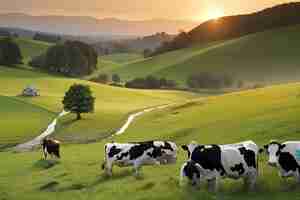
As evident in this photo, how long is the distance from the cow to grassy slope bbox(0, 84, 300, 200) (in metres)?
0.58

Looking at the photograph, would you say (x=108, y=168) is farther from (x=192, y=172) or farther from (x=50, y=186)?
(x=192, y=172)

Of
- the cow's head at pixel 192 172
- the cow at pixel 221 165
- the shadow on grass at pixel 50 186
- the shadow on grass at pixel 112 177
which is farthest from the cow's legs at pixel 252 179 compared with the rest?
the shadow on grass at pixel 50 186

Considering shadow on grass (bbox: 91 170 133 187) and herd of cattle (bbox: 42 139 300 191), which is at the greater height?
herd of cattle (bbox: 42 139 300 191)

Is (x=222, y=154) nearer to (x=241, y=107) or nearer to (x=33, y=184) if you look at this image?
(x=33, y=184)

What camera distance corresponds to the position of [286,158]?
64.9 feet

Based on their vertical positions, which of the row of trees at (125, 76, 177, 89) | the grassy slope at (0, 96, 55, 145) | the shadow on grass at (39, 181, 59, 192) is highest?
the row of trees at (125, 76, 177, 89)

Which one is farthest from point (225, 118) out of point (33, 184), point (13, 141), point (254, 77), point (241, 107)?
point (254, 77)

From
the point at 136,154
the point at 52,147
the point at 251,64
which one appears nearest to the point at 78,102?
the point at 52,147

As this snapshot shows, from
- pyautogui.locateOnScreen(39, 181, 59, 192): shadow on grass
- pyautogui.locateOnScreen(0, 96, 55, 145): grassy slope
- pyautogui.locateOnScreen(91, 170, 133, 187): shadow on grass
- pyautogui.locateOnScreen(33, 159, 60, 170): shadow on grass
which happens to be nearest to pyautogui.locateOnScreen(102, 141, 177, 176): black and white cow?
pyautogui.locateOnScreen(91, 170, 133, 187): shadow on grass

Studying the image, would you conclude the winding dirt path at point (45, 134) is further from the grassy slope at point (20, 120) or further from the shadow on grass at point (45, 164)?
the shadow on grass at point (45, 164)

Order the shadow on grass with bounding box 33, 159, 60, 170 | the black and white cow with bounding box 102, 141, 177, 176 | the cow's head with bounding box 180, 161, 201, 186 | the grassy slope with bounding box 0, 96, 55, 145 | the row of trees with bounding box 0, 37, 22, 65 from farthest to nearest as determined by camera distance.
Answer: the row of trees with bounding box 0, 37, 22, 65
the grassy slope with bounding box 0, 96, 55, 145
the shadow on grass with bounding box 33, 159, 60, 170
the black and white cow with bounding box 102, 141, 177, 176
the cow's head with bounding box 180, 161, 201, 186

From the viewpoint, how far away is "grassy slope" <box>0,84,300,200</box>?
65.9 feet

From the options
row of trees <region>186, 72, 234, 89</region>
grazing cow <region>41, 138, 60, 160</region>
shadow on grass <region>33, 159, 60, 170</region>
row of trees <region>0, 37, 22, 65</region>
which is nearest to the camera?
shadow on grass <region>33, 159, 60, 170</region>

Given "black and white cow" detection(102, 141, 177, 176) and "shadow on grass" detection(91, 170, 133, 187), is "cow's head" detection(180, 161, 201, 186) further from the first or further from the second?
"shadow on grass" detection(91, 170, 133, 187)
